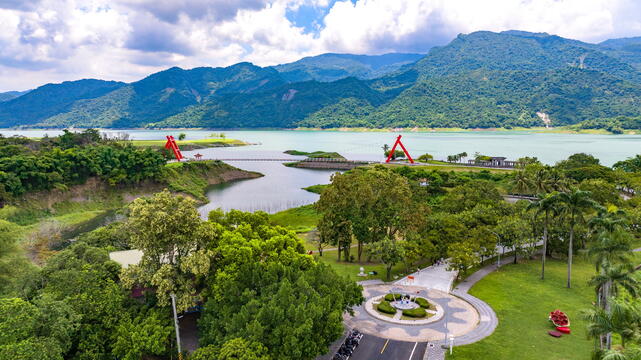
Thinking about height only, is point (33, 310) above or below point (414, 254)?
above

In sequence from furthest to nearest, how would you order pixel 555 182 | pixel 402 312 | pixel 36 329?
pixel 555 182 → pixel 402 312 → pixel 36 329

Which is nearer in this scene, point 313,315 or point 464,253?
point 313,315

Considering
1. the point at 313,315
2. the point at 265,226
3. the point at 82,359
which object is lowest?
the point at 82,359

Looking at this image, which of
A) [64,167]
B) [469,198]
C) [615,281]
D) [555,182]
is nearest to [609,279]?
[615,281]

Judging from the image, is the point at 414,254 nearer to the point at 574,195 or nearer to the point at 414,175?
the point at 574,195

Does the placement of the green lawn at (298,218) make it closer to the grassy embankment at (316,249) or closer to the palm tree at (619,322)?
the grassy embankment at (316,249)

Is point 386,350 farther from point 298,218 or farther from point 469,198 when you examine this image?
point 298,218

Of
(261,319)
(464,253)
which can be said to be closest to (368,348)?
(261,319)
